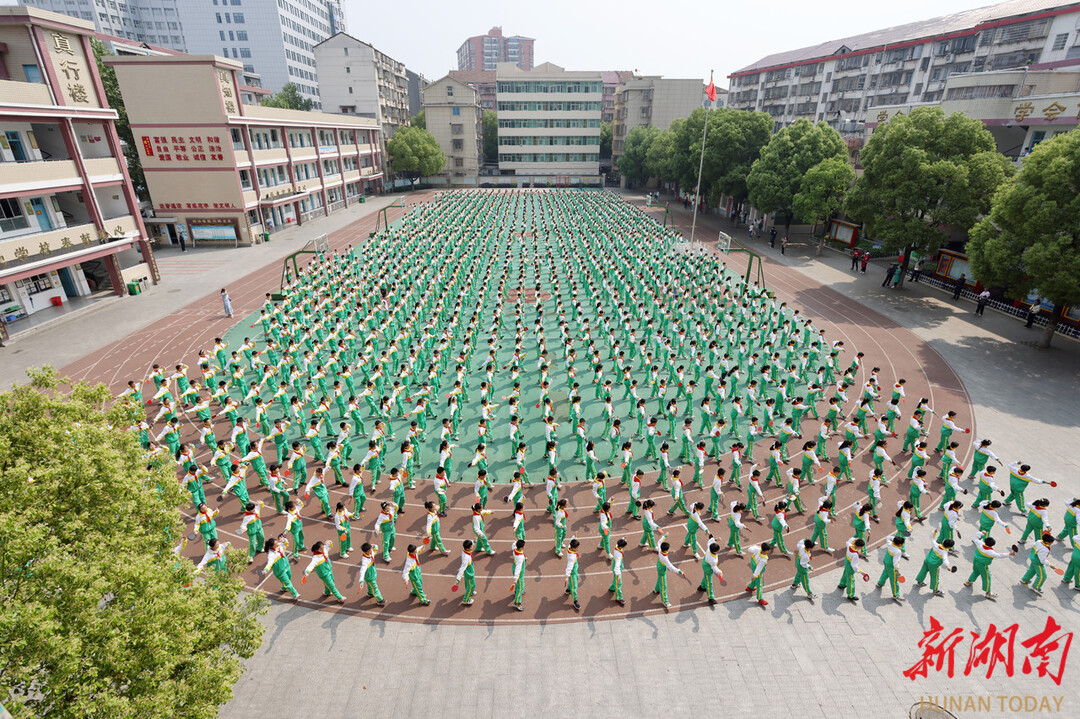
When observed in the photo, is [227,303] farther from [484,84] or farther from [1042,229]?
[484,84]

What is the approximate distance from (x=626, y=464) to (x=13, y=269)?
2421cm

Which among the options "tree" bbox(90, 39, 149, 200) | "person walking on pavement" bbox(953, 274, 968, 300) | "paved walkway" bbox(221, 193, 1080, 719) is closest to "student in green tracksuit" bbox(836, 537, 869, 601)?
"paved walkway" bbox(221, 193, 1080, 719)

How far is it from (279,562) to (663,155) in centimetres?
5562

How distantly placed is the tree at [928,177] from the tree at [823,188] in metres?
5.11

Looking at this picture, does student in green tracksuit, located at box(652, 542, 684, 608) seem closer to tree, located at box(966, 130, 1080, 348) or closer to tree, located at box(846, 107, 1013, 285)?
tree, located at box(966, 130, 1080, 348)

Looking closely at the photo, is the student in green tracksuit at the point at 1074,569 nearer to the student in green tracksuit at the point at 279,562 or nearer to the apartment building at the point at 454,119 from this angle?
the student in green tracksuit at the point at 279,562

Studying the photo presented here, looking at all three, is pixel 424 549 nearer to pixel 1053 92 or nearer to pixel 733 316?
pixel 733 316

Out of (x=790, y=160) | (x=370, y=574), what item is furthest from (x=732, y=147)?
(x=370, y=574)

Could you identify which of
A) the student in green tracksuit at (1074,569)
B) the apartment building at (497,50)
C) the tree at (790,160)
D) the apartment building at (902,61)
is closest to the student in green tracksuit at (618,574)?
the student in green tracksuit at (1074,569)

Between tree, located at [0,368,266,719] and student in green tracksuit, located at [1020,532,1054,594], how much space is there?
12241mm

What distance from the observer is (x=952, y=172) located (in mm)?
22844

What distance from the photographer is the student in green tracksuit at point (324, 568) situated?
27.3ft

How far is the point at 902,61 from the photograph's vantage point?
49.7 m

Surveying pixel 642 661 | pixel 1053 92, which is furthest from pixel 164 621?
pixel 1053 92
